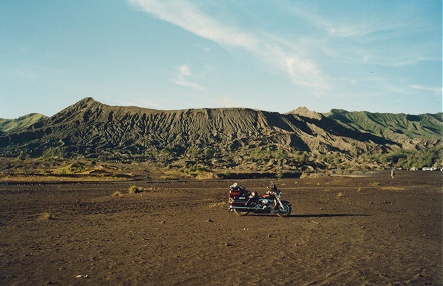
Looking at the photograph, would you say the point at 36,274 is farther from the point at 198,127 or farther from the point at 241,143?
the point at 198,127

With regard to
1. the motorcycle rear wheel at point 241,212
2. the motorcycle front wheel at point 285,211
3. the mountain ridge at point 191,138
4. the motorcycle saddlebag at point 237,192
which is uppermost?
the mountain ridge at point 191,138

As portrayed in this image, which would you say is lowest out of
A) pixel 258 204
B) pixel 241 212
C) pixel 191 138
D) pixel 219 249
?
pixel 241 212

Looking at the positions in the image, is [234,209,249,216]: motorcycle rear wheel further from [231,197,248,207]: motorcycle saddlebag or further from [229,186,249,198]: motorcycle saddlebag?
[229,186,249,198]: motorcycle saddlebag

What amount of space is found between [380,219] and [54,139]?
11547cm

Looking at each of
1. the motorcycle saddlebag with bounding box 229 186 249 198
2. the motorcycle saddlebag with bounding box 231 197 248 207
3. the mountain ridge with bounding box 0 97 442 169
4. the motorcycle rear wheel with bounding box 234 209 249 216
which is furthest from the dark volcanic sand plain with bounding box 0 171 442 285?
the mountain ridge with bounding box 0 97 442 169

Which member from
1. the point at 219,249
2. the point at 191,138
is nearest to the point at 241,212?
the point at 219,249

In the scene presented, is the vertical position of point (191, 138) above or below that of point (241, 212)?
above

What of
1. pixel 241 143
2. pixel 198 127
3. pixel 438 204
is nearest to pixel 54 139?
pixel 198 127

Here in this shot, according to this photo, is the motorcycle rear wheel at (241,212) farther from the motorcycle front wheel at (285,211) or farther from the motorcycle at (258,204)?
the motorcycle front wheel at (285,211)

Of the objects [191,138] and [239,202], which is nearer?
[239,202]

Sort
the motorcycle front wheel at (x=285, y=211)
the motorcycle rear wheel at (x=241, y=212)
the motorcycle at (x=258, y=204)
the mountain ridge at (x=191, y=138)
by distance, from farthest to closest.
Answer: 1. the mountain ridge at (x=191, y=138)
2. the motorcycle rear wheel at (x=241, y=212)
3. the motorcycle at (x=258, y=204)
4. the motorcycle front wheel at (x=285, y=211)

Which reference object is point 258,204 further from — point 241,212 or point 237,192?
point 237,192

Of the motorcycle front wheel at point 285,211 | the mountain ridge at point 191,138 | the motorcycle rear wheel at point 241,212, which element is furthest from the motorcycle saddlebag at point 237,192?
the mountain ridge at point 191,138

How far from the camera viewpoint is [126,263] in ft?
29.6
